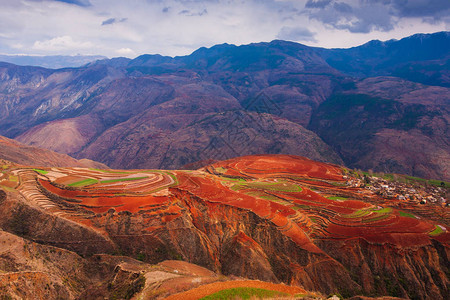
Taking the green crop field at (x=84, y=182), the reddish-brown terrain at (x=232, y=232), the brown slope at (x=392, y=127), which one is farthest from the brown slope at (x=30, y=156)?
the brown slope at (x=392, y=127)

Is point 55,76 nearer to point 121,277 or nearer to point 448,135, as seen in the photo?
point 121,277

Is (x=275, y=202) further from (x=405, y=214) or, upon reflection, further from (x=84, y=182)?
(x=84, y=182)

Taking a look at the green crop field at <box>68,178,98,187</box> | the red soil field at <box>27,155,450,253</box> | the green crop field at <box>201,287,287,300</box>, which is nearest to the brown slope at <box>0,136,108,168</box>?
the red soil field at <box>27,155,450,253</box>

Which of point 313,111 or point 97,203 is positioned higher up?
point 313,111

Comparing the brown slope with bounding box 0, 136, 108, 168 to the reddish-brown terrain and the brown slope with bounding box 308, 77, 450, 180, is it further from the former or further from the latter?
the brown slope with bounding box 308, 77, 450, 180

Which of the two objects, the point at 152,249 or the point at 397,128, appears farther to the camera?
the point at 397,128

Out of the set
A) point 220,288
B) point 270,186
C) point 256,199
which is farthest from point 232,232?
point 220,288

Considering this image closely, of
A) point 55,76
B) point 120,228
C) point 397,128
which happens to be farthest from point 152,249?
point 55,76
